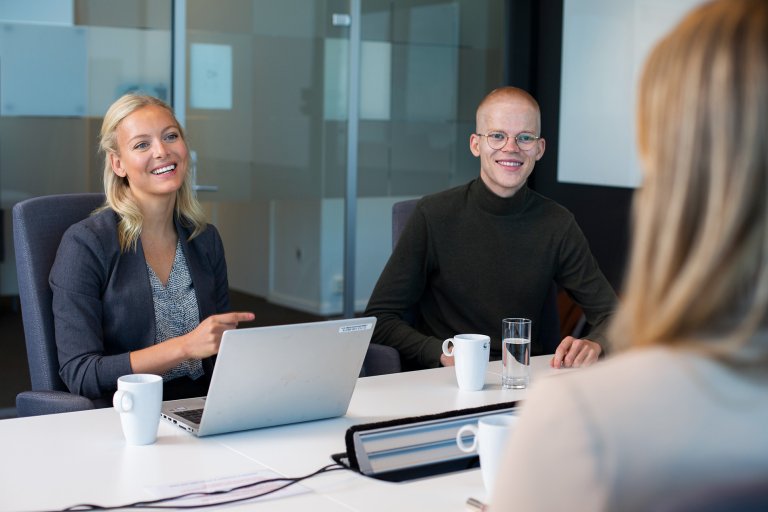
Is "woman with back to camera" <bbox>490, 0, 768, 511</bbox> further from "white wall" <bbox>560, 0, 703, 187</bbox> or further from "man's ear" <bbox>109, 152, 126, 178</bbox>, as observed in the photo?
"white wall" <bbox>560, 0, 703, 187</bbox>

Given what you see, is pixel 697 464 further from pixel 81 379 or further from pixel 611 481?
pixel 81 379

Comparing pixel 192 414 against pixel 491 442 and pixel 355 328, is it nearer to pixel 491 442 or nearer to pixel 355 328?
pixel 355 328

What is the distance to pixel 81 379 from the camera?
2.32 meters

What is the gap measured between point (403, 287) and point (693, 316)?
2155 millimetres

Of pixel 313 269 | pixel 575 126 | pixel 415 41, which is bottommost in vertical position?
pixel 313 269

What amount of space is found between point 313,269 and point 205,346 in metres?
2.89

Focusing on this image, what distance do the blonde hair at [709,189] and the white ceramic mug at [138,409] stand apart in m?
1.13

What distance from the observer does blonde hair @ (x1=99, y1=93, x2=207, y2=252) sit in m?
2.55

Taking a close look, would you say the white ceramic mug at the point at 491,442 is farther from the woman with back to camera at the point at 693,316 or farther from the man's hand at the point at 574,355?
the man's hand at the point at 574,355

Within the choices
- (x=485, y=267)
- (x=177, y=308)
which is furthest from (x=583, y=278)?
(x=177, y=308)

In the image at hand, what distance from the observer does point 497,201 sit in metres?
3.05

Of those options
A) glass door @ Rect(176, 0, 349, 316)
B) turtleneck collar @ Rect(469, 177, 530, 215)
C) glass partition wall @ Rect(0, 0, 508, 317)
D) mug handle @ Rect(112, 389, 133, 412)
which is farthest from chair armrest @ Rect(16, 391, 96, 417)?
glass door @ Rect(176, 0, 349, 316)

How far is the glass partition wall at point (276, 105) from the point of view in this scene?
14.0ft

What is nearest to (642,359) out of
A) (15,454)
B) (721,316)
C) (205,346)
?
(721,316)
